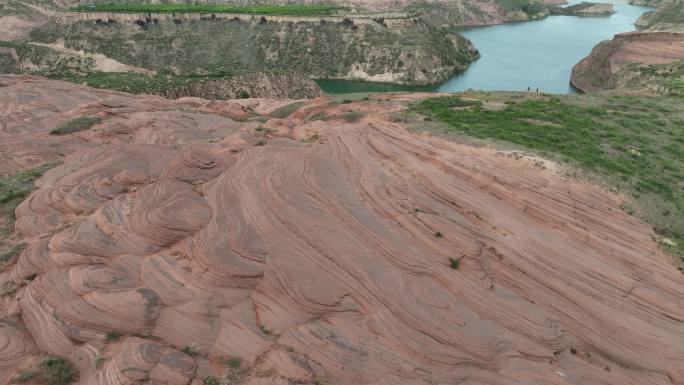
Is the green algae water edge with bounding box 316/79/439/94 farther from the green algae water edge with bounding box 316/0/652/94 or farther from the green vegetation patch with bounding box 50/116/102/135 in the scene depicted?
the green vegetation patch with bounding box 50/116/102/135

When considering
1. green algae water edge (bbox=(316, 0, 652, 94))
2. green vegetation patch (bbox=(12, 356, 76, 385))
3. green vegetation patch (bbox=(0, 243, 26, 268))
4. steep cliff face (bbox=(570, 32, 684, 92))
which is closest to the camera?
green vegetation patch (bbox=(12, 356, 76, 385))

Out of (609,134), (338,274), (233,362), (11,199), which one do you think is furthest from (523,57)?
(233,362)

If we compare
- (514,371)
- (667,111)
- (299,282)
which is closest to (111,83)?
(299,282)

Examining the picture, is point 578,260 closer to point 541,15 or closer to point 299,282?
point 299,282

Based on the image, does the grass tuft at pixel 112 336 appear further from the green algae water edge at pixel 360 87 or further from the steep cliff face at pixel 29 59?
the green algae water edge at pixel 360 87

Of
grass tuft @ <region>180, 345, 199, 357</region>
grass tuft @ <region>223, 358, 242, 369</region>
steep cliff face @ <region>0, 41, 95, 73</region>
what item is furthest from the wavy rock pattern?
steep cliff face @ <region>0, 41, 95, 73</region>

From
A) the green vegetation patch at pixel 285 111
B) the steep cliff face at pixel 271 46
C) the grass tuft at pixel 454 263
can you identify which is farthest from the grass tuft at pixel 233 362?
the steep cliff face at pixel 271 46

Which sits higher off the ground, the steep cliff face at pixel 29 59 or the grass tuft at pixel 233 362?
the steep cliff face at pixel 29 59
